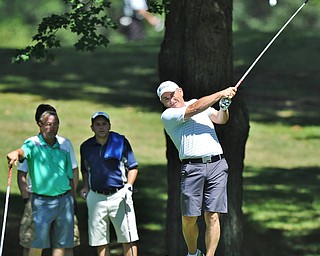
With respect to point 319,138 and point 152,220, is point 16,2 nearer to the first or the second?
point 319,138

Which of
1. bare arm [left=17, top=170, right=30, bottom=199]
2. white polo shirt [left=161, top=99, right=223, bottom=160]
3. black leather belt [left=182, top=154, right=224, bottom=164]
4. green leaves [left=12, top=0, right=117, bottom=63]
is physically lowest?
bare arm [left=17, top=170, right=30, bottom=199]

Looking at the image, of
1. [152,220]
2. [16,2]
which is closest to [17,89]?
[152,220]

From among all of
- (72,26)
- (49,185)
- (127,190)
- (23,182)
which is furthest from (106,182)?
(72,26)

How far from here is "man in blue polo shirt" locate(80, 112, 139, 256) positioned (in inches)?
397

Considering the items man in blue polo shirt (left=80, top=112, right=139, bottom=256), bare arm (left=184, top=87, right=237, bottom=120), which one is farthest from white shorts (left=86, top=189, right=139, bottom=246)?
bare arm (left=184, top=87, right=237, bottom=120)

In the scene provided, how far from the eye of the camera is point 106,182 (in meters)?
10.1

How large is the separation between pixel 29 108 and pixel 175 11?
9.73 metres

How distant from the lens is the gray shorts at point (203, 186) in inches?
371

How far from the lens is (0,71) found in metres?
23.6

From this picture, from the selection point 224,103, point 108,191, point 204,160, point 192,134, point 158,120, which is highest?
point 158,120

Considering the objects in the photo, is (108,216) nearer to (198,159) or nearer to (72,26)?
(198,159)

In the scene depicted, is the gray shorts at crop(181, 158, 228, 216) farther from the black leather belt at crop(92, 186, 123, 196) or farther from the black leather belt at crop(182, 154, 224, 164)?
the black leather belt at crop(92, 186, 123, 196)

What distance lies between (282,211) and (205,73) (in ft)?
11.7

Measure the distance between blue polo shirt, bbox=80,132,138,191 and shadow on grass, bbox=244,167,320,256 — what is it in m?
2.62
